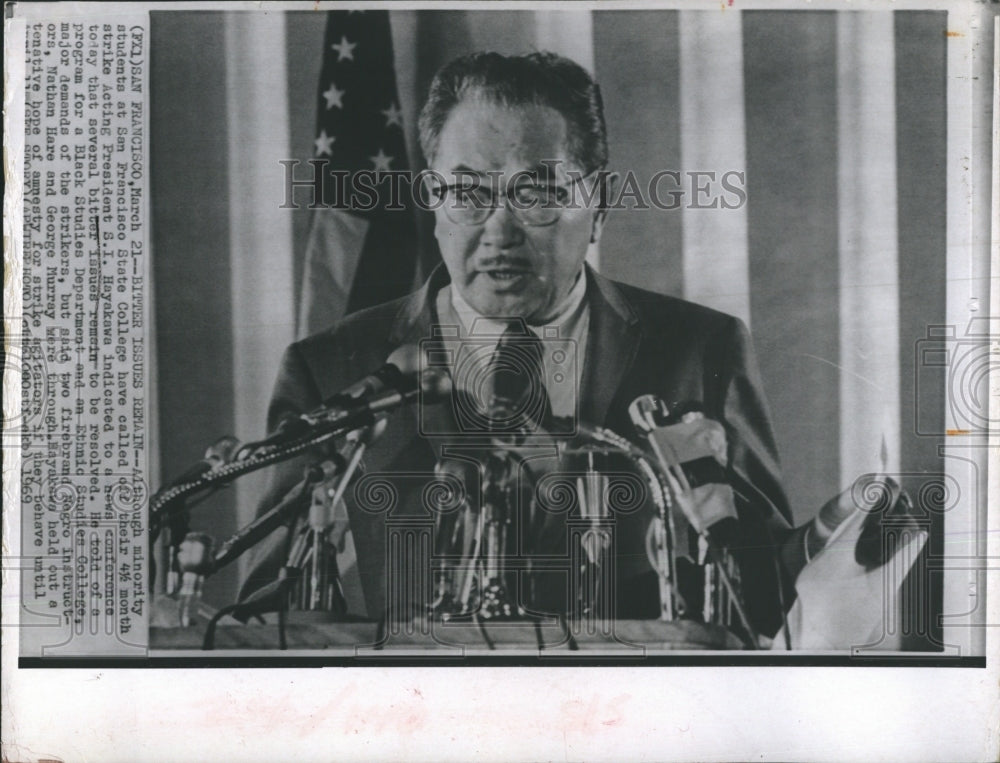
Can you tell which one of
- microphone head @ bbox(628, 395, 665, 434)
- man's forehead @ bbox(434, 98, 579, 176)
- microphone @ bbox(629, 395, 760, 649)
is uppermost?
man's forehead @ bbox(434, 98, 579, 176)

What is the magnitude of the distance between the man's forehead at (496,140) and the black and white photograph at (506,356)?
0.02m

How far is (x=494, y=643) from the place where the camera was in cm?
423

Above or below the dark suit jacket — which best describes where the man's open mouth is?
above

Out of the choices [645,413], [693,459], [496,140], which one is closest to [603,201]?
[496,140]

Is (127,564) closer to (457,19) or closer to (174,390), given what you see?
(174,390)

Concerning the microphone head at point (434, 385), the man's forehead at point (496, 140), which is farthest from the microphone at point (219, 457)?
the man's forehead at point (496, 140)

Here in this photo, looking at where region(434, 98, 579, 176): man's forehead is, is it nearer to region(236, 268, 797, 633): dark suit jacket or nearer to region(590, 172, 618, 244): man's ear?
region(590, 172, 618, 244): man's ear

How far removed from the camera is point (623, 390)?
168 inches

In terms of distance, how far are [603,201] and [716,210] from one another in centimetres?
55

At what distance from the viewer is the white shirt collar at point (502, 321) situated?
427 centimetres

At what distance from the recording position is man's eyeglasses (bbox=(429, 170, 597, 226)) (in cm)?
424

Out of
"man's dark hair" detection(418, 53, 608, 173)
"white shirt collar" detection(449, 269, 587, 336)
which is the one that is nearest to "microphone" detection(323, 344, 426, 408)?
"white shirt collar" detection(449, 269, 587, 336)

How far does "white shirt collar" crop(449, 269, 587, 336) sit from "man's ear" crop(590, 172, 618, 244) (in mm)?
195

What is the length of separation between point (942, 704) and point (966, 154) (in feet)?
8.67
